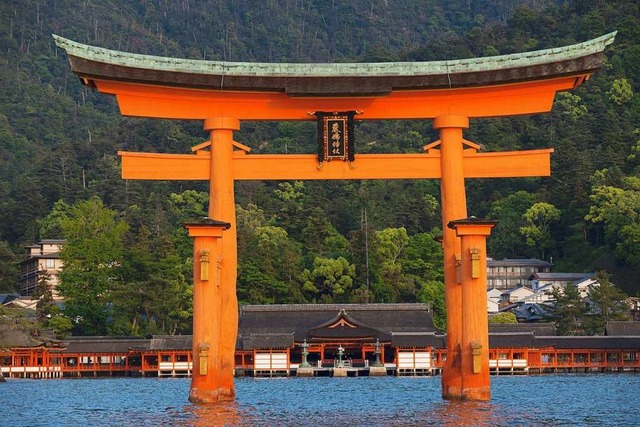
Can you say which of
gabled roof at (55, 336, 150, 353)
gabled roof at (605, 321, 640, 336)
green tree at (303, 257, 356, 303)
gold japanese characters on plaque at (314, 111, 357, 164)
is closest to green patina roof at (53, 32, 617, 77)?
gold japanese characters on plaque at (314, 111, 357, 164)

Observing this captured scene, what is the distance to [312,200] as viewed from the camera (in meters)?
100

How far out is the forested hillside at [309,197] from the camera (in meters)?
73.2

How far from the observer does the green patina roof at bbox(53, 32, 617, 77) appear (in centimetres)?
2716

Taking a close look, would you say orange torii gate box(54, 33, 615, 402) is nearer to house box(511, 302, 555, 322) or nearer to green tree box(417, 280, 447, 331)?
green tree box(417, 280, 447, 331)

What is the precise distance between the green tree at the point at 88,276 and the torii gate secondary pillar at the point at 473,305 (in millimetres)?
43903

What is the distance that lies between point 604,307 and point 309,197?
3659cm

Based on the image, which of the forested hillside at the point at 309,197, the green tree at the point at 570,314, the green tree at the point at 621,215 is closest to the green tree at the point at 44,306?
the forested hillside at the point at 309,197

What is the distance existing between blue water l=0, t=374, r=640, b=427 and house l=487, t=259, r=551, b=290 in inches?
1689

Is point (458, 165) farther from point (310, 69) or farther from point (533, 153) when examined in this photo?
point (310, 69)

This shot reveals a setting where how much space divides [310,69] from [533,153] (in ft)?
16.6

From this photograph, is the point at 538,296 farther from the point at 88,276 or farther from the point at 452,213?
the point at 452,213

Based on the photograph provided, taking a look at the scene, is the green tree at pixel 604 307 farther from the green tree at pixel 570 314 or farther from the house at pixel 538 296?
the house at pixel 538 296

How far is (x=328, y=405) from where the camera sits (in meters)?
33.2

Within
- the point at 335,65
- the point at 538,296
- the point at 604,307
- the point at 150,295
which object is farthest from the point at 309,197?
the point at 335,65
